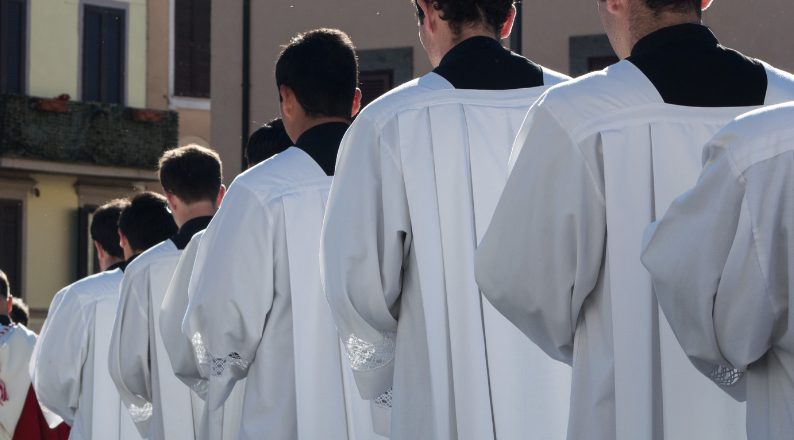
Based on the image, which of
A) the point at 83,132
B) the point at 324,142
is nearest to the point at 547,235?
the point at 324,142

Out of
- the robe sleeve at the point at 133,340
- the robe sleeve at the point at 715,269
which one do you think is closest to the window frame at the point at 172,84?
the robe sleeve at the point at 133,340

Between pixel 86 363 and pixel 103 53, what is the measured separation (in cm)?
2292

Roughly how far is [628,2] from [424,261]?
1.10m

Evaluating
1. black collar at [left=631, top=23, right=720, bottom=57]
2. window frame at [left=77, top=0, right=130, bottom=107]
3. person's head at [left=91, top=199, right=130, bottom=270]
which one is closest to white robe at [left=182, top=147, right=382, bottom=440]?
black collar at [left=631, top=23, right=720, bottom=57]

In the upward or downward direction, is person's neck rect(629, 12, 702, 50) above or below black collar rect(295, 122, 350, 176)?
above

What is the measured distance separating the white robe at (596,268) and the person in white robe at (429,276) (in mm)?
945

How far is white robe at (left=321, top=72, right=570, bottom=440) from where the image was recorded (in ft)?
15.6

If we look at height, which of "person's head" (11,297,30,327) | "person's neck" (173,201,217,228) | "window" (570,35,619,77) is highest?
"window" (570,35,619,77)

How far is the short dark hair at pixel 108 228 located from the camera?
9336 millimetres

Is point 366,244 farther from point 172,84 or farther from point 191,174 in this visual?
point 172,84

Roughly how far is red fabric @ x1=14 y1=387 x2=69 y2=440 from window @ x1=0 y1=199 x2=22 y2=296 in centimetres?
1887

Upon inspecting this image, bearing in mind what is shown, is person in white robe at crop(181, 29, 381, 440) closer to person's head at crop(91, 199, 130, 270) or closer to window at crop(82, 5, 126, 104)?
person's head at crop(91, 199, 130, 270)

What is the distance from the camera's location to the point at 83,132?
3123cm

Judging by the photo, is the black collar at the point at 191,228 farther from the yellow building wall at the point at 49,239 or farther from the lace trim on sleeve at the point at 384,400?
the yellow building wall at the point at 49,239
